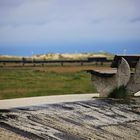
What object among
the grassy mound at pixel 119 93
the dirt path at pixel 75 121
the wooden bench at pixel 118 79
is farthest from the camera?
the wooden bench at pixel 118 79

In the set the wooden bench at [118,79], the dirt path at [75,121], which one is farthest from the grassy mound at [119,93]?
the dirt path at [75,121]

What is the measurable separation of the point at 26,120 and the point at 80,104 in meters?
2.30

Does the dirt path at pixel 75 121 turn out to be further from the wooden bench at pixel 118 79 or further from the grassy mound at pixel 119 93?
the wooden bench at pixel 118 79

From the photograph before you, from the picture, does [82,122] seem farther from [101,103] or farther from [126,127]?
[101,103]

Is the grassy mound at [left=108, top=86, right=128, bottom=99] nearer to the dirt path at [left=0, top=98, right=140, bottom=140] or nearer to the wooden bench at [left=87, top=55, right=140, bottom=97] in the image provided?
the wooden bench at [left=87, top=55, right=140, bottom=97]

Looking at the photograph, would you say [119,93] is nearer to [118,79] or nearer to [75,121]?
[118,79]

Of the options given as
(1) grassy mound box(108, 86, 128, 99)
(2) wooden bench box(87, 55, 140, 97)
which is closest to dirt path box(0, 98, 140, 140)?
(1) grassy mound box(108, 86, 128, 99)

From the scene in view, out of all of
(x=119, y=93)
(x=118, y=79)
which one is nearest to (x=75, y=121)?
(x=119, y=93)

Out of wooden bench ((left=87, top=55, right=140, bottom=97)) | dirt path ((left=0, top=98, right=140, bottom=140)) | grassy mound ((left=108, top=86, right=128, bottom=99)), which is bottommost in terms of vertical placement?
dirt path ((left=0, top=98, right=140, bottom=140))

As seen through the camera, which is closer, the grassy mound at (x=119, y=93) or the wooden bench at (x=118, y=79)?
the grassy mound at (x=119, y=93)

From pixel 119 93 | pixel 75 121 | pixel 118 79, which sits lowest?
pixel 75 121

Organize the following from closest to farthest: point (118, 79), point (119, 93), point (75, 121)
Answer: point (75, 121) → point (119, 93) → point (118, 79)

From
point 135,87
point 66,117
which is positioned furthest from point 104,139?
point 135,87

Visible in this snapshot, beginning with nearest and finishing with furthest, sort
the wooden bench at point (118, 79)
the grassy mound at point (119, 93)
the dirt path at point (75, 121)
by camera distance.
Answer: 1. the dirt path at point (75, 121)
2. the grassy mound at point (119, 93)
3. the wooden bench at point (118, 79)
